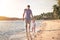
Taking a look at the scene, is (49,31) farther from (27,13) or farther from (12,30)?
(12,30)

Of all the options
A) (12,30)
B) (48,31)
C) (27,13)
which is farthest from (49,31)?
(12,30)

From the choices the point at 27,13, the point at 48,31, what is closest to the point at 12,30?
the point at 27,13

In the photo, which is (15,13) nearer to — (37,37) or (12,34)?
(12,34)

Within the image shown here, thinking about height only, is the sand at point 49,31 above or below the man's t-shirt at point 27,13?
below

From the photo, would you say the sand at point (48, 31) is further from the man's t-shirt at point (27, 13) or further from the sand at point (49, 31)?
the man's t-shirt at point (27, 13)

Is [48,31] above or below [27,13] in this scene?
below

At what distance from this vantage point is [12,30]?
148 cm

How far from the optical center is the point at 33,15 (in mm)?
1504

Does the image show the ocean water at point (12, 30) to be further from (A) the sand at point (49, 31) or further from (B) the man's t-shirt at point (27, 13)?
(A) the sand at point (49, 31)

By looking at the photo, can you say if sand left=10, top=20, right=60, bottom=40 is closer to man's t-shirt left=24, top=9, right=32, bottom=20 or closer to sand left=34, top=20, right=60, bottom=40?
sand left=34, top=20, right=60, bottom=40

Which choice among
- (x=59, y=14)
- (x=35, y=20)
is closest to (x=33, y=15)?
(x=35, y=20)

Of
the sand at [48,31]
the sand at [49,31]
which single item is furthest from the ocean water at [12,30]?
the sand at [49,31]

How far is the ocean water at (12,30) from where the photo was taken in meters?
1.46

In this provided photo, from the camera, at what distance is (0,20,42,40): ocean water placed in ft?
4.79
